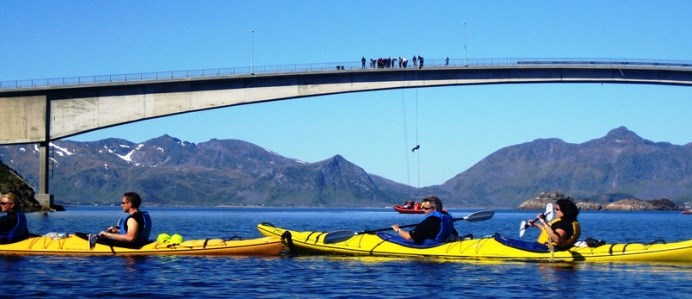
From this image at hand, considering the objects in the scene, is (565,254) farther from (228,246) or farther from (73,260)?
(73,260)

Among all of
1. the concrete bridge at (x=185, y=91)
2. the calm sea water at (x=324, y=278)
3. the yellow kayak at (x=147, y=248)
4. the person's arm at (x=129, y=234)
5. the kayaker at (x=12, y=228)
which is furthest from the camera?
the concrete bridge at (x=185, y=91)

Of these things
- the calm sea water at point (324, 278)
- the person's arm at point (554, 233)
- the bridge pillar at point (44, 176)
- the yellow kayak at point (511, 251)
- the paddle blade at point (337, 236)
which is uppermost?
the bridge pillar at point (44, 176)

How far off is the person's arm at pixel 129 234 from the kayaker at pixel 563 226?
944 cm

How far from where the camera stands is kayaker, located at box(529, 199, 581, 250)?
910 inches

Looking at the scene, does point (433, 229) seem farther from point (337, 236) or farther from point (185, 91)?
point (185, 91)

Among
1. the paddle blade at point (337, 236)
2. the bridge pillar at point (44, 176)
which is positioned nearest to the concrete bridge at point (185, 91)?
the bridge pillar at point (44, 176)

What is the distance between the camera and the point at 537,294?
1861cm

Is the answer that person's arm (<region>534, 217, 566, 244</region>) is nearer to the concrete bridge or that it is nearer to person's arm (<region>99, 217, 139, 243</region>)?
person's arm (<region>99, 217, 139, 243</region>)

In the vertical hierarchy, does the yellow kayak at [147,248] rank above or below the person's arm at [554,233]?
below

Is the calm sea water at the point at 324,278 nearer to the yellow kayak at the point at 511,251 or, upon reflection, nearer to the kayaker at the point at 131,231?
the yellow kayak at the point at 511,251

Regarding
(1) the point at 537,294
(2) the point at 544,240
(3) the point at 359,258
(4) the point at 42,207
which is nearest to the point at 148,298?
(1) the point at 537,294

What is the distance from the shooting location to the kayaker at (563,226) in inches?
910

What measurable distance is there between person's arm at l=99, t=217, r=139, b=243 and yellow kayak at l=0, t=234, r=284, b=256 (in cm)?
43

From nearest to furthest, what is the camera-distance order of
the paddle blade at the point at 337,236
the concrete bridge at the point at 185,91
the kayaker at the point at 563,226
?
the kayaker at the point at 563,226, the paddle blade at the point at 337,236, the concrete bridge at the point at 185,91
